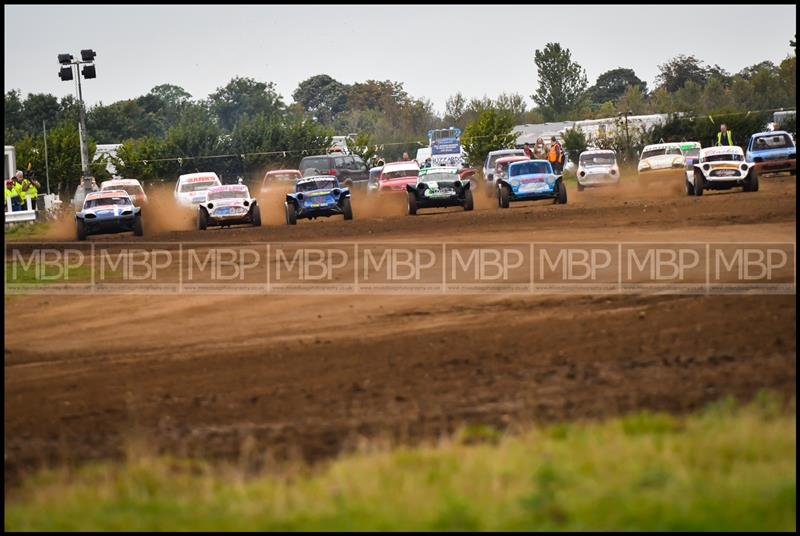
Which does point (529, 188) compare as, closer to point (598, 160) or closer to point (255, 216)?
point (255, 216)

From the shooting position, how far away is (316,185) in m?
34.5

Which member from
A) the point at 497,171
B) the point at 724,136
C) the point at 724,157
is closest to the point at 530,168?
the point at 497,171

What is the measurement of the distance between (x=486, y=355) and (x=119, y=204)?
22316 millimetres

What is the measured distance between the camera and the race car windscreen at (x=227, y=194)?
34.2 meters

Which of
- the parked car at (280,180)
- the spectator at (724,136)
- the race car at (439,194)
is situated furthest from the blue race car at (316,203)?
the spectator at (724,136)

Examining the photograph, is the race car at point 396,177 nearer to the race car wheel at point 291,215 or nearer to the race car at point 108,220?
the race car wheel at point 291,215

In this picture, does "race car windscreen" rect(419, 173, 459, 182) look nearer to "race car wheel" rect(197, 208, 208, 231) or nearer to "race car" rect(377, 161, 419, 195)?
"race car" rect(377, 161, 419, 195)

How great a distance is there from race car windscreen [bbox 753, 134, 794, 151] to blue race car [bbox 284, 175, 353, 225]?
12243mm

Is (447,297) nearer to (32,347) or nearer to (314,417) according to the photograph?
(32,347)

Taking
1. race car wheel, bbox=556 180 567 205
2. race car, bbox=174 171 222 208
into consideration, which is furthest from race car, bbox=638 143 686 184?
race car, bbox=174 171 222 208

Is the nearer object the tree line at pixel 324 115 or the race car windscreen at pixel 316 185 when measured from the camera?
the race car windscreen at pixel 316 185

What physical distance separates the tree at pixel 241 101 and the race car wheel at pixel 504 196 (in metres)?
113

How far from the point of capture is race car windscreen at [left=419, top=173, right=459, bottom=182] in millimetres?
34469

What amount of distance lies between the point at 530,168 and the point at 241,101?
117m
